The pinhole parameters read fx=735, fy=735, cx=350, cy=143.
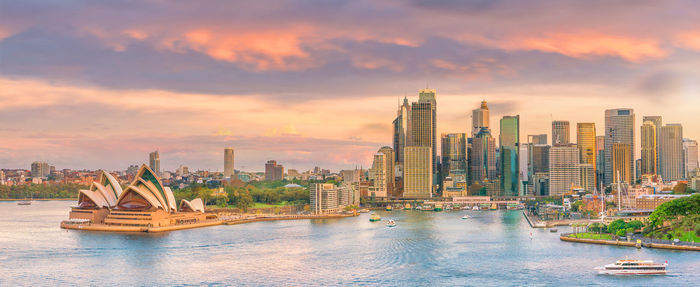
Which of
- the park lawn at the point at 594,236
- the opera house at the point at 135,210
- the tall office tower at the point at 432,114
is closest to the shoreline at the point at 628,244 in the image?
the park lawn at the point at 594,236

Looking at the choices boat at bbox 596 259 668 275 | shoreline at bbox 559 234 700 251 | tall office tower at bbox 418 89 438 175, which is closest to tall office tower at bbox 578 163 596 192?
tall office tower at bbox 418 89 438 175

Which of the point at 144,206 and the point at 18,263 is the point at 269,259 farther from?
the point at 144,206

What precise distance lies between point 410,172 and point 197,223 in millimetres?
70496

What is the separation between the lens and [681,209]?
43.4m

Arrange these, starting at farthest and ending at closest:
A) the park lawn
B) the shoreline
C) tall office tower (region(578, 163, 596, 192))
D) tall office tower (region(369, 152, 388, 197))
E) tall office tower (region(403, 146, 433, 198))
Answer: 1. tall office tower (region(578, 163, 596, 192))
2. tall office tower (region(403, 146, 433, 198))
3. tall office tower (region(369, 152, 388, 197))
4. the park lawn
5. the shoreline

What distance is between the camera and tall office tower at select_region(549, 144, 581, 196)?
139 meters

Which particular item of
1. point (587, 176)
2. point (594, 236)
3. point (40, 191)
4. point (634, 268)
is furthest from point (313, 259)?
point (587, 176)

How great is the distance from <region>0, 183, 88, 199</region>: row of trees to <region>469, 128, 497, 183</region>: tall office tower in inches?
3015

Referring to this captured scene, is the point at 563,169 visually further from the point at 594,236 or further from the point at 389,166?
the point at 594,236

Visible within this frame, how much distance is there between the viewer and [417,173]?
125 meters

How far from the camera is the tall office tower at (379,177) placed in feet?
384

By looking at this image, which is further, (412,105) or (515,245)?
(412,105)

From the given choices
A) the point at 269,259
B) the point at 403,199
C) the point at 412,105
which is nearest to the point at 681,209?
the point at 269,259

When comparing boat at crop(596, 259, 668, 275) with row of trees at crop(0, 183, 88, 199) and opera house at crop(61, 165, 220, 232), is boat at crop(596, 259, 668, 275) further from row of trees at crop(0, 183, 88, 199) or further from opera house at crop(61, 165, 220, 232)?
row of trees at crop(0, 183, 88, 199)
